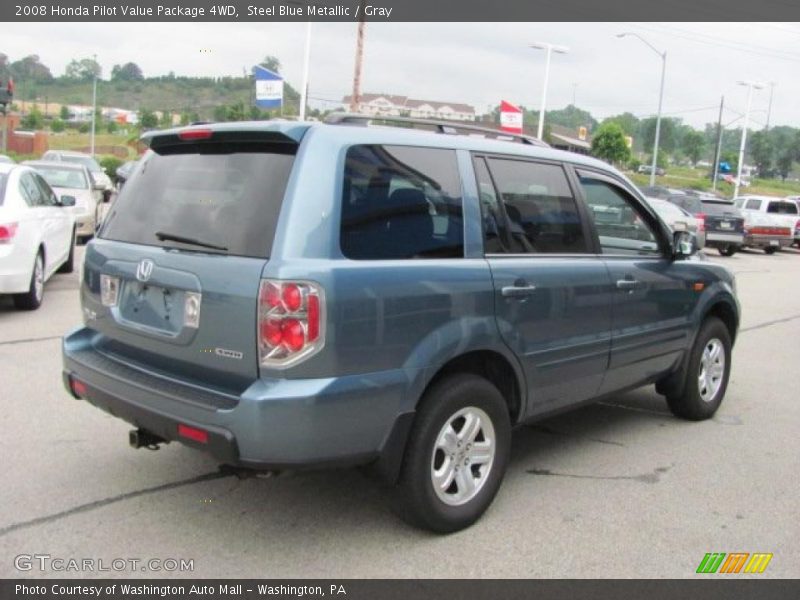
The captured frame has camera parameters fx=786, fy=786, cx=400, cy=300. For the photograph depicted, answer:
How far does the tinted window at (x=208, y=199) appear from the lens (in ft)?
10.7

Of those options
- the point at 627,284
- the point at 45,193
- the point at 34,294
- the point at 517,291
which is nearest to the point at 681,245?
the point at 627,284

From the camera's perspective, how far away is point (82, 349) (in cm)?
393

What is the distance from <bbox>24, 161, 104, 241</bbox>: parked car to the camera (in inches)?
585

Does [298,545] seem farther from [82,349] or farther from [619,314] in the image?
[619,314]

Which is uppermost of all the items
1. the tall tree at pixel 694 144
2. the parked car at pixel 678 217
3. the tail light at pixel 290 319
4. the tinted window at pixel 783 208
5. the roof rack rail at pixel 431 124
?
the tall tree at pixel 694 144

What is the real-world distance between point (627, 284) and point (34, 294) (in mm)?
6654

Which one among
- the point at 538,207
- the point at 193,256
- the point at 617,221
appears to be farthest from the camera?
the point at 617,221

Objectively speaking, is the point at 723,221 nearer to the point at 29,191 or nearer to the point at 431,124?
the point at 29,191

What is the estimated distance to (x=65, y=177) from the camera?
16.0 metres

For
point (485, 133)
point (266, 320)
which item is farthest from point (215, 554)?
point (485, 133)

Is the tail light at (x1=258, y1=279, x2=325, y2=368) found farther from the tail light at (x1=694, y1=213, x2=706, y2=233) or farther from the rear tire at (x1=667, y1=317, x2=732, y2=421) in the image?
the tail light at (x1=694, y1=213, x2=706, y2=233)

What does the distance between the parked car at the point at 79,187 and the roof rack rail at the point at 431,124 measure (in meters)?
12.0

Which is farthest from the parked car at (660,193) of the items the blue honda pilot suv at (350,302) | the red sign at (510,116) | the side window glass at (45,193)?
the blue honda pilot suv at (350,302)

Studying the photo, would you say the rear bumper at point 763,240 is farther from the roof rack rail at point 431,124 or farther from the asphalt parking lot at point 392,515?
the roof rack rail at point 431,124
